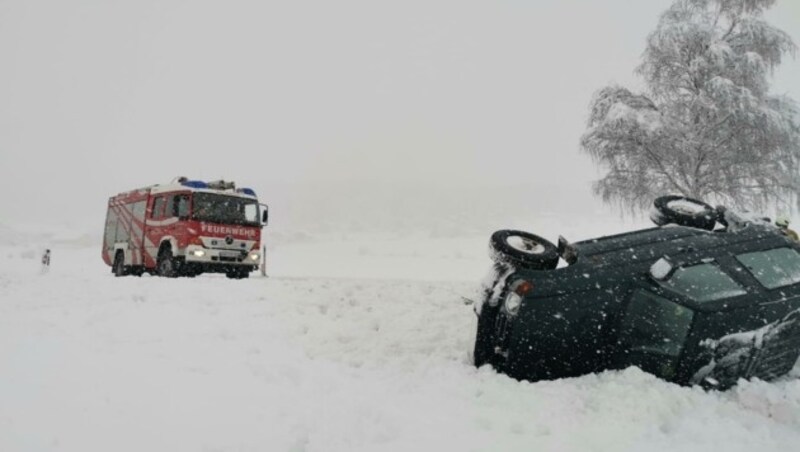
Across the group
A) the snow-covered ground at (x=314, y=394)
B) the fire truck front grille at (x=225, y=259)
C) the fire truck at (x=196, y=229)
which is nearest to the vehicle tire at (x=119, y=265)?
the fire truck at (x=196, y=229)

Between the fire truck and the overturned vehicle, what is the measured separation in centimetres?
983

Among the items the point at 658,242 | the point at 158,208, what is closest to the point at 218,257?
the point at 158,208

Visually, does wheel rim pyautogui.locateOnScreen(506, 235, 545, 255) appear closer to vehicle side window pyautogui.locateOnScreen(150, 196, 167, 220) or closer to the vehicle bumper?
the vehicle bumper

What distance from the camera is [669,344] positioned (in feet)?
15.6

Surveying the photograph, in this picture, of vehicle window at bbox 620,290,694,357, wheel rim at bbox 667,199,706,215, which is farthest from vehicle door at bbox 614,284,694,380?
wheel rim at bbox 667,199,706,215

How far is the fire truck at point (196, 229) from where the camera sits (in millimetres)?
13359

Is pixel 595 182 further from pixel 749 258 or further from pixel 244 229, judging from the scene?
pixel 749 258

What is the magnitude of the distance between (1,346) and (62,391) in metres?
1.84

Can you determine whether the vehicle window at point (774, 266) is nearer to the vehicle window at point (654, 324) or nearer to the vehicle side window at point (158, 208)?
the vehicle window at point (654, 324)

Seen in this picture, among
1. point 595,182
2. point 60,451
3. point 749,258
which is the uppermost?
point 595,182

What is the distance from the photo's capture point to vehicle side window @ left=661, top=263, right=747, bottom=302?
4.84m

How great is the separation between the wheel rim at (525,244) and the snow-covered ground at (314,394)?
1.15 m

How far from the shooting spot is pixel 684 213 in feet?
20.2

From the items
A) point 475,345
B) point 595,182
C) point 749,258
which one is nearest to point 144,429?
point 475,345
